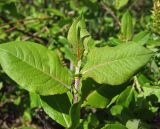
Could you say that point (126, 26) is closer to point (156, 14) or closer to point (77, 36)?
point (156, 14)

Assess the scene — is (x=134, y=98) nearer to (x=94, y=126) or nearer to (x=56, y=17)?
(x=94, y=126)

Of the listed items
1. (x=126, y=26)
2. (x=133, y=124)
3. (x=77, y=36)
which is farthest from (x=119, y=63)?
(x=126, y=26)

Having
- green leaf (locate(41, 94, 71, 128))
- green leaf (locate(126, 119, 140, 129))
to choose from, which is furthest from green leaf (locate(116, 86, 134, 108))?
green leaf (locate(41, 94, 71, 128))

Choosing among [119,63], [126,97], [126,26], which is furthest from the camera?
[126,26]

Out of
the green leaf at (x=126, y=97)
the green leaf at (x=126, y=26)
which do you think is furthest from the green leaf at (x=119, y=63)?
the green leaf at (x=126, y=26)

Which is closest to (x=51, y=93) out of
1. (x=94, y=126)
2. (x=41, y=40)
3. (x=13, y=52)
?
(x=13, y=52)

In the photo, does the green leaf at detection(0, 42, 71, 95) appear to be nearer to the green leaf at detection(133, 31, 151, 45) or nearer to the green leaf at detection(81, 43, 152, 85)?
the green leaf at detection(81, 43, 152, 85)

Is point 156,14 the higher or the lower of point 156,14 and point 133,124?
the higher
